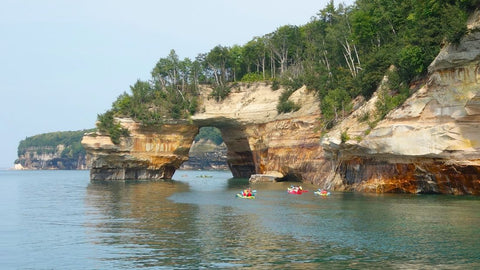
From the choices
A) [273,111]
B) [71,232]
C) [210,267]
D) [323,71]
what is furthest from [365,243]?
[273,111]

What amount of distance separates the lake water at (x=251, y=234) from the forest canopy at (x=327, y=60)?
46.8 ft

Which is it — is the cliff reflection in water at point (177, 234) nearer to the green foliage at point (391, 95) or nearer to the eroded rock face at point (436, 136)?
the eroded rock face at point (436, 136)

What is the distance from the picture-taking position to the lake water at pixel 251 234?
878 inches

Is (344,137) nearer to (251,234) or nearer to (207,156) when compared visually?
(251,234)

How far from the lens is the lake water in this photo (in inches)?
878

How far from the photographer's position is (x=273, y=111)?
8038 cm

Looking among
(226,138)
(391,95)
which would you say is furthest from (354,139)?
(226,138)

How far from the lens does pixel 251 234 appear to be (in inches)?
1137

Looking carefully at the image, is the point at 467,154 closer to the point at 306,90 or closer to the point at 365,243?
the point at 365,243

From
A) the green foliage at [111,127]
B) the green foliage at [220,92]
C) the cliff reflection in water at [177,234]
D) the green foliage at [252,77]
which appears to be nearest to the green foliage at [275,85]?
the green foliage at [252,77]

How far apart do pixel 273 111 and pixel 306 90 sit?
Answer: 23.2 ft

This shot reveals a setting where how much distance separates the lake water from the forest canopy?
562 inches

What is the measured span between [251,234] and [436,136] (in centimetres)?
2088

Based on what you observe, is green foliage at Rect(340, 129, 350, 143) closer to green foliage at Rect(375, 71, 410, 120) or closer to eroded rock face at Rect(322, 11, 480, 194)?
eroded rock face at Rect(322, 11, 480, 194)
